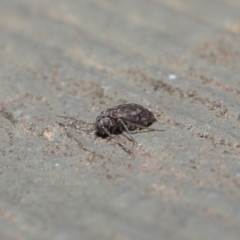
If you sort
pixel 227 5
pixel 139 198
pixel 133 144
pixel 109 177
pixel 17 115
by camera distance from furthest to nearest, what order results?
pixel 227 5 < pixel 17 115 < pixel 133 144 < pixel 109 177 < pixel 139 198

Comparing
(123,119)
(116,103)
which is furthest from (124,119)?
(116,103)

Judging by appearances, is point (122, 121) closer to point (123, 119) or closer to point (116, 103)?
point (123, 119)

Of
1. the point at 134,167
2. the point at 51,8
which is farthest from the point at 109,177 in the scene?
the point at 51,8

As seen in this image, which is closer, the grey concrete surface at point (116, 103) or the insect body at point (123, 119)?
the grey concrete surface at point (116, 103)

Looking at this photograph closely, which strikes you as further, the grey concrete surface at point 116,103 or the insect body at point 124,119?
the insect body at point 124,119

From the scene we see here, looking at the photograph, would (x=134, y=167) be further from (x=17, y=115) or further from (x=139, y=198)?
(x=17, y=115)

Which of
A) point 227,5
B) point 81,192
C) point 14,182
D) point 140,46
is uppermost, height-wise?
point 227,5
